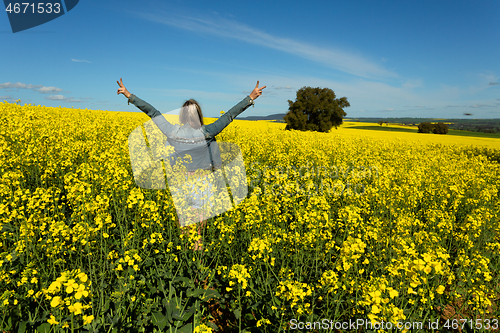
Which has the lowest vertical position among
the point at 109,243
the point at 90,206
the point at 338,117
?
the point at 109,243

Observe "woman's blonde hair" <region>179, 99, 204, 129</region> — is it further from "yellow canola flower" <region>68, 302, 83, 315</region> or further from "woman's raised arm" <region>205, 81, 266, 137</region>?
"yellow canola flower" <region>68, 302, 83, 315</region>

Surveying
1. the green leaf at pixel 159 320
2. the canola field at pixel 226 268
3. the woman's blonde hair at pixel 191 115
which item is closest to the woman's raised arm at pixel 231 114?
the woman's blonde hair at pixel 191 115

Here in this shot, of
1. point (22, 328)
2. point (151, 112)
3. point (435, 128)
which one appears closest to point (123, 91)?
point (151, 112)

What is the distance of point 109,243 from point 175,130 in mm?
2192

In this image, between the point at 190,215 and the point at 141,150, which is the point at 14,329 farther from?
the point at 141,150

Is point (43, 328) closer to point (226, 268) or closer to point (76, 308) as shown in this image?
point (76, 308)

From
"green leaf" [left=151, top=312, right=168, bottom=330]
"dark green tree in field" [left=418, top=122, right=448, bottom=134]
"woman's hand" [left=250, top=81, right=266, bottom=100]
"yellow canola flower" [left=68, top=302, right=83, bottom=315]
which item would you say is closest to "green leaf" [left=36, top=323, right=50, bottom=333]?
"green leaf" [left=151, top=312, right=168, bottom=330]

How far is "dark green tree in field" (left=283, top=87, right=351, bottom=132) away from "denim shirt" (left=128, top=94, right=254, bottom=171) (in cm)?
3552

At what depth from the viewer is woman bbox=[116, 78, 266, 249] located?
442 centimetres

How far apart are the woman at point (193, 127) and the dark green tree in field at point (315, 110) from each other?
35.5 meters

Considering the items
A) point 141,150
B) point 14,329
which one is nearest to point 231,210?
point 14,329

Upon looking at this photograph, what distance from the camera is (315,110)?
39.6 metres

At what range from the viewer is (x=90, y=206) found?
2699 millimetres

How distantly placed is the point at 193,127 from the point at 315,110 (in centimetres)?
3815
